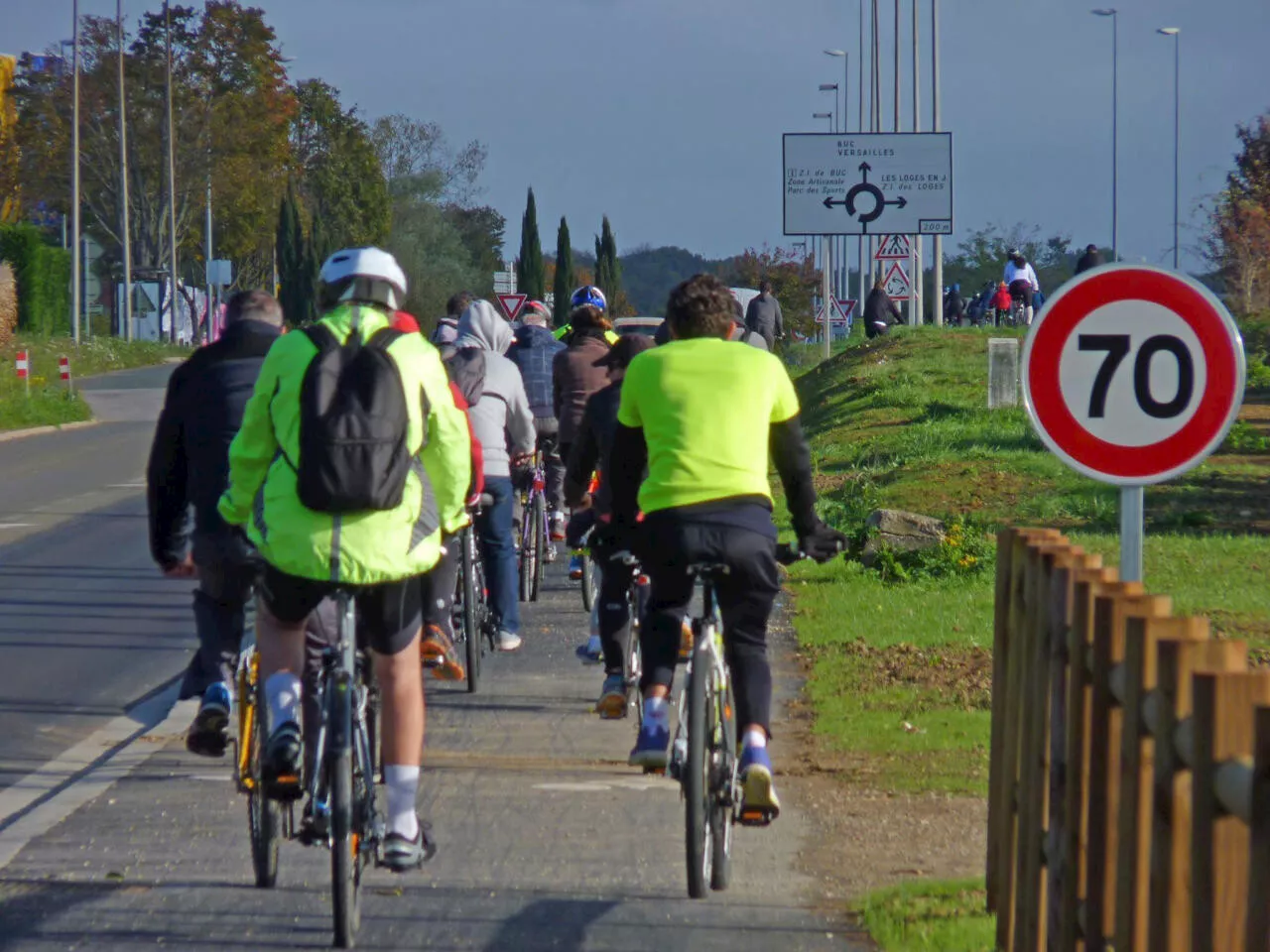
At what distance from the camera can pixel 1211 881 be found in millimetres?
2875

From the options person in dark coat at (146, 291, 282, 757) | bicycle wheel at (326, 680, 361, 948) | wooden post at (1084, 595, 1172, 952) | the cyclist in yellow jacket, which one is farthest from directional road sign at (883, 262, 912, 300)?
wooden post at (1084, 595, 1172, 952)

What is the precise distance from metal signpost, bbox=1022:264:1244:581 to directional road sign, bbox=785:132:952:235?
1205 inches

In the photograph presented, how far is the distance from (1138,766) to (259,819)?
2986 millimetres

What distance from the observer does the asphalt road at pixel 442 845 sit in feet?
17.6

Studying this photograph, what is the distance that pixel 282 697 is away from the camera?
5.25m

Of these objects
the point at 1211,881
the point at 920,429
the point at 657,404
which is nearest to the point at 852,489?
the point at 920,429

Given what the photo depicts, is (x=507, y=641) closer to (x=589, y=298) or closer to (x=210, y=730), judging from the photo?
(x=589, y=298)

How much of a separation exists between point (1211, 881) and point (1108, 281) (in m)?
2.51

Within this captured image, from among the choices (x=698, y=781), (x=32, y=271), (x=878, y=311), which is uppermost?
(x=32, y=271)

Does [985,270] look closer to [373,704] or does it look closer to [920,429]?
[920,429]

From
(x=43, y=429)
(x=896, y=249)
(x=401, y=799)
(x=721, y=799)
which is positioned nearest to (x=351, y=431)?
(x=401, y=799)

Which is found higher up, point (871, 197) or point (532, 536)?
point (871, 197)

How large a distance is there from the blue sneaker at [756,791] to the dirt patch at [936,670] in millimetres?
3266

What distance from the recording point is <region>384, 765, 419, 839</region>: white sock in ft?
17.1
